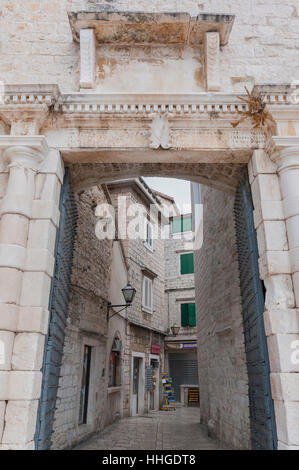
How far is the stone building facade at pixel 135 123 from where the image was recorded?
3.12 m

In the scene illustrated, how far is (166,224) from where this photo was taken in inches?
744

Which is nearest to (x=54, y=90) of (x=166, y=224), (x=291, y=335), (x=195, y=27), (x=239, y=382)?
(x=195, y=27)

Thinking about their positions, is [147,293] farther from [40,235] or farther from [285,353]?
[285,353]

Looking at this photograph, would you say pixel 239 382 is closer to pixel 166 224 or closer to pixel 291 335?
pixel 291 335

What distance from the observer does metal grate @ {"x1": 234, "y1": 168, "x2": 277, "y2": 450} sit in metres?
3.29

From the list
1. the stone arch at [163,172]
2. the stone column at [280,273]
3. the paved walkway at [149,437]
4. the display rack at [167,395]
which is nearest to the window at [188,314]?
the display rack at [167,395]

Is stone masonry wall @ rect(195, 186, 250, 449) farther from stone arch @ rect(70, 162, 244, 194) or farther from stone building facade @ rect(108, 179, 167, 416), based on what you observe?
stone building facade @ rect(108, 179, 167, 416)

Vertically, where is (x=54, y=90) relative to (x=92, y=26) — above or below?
below

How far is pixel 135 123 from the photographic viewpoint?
3.92m

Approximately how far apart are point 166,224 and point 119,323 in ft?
29.7

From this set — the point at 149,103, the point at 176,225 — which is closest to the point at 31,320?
the point at 149,103

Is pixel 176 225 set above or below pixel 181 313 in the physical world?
above

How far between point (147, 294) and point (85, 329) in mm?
7978

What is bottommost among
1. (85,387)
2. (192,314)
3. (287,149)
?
(85,387)
